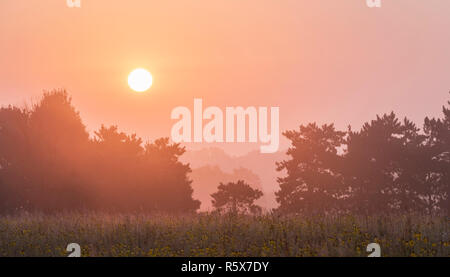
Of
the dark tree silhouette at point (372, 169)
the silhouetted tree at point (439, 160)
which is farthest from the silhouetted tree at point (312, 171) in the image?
the silhouetted tree at point (439, 160)

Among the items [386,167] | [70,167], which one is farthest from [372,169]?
[70,167]

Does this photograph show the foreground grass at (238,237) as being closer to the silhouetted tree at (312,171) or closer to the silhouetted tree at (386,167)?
the silhouetted tree at (386,167)

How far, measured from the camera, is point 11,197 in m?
32.9

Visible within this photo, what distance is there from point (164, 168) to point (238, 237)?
→ 2568cm

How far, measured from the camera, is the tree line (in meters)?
33.2

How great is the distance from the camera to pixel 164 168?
38531mm

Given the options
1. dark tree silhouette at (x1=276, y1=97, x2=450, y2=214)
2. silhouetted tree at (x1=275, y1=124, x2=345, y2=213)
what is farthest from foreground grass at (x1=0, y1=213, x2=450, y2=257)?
silhouetted tree at (x1=275, y1=124, x2=345, y2=213)

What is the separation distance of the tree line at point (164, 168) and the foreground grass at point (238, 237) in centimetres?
1750

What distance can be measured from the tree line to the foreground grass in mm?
17496

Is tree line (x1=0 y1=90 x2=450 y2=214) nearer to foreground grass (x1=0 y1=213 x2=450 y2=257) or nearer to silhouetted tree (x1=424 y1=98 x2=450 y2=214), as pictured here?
silhouetted tree (x1=424 y1=98 x2=450 y2=214)

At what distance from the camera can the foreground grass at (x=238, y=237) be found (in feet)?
38.5
